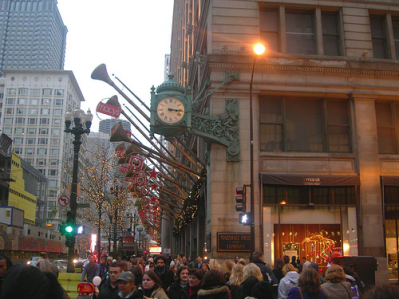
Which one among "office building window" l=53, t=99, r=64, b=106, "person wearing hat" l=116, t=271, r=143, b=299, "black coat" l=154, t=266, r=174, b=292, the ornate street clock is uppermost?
"office building window" l=53, t=99, r=64, b=106

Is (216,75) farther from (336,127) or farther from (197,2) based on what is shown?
(197,2)

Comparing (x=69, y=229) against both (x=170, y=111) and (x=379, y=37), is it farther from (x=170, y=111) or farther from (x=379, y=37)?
(x=379, y=37)

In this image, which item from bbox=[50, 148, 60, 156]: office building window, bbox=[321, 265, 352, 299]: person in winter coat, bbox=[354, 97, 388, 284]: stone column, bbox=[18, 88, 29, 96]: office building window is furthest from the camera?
bbox=[18, 88, 29, 96]: office building window

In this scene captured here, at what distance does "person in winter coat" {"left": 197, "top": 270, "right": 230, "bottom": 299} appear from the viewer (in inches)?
273

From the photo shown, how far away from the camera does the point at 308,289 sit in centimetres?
696

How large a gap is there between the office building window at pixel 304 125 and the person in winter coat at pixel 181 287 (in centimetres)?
1251

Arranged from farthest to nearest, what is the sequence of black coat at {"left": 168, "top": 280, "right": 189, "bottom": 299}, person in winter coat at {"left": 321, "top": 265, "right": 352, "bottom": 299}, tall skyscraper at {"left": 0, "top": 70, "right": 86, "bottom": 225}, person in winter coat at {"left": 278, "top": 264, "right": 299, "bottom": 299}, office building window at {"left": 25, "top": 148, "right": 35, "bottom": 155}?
office building window at {"left": 25, "top": 148, "right": 35, "bottom": 155} → tall skyscraper at {"left": 0, "top": 70, "right": 86, "bottom": 225} → black coat at {"left": 168, "top": 280, "right": 189, "bottom": 299} → person in winter coat at {"left": 278, "top": 264, "right": 299, "bottom": 299} → person in winter coat at {"left": 321, "top": 265, "right": 352, "bottom": 299}

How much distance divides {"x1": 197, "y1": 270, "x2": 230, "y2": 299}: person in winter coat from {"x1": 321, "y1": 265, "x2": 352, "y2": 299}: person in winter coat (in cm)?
167

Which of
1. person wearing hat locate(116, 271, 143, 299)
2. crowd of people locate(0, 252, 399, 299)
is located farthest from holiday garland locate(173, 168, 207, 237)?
person wearing hat locate(116, 271, 143, 299)

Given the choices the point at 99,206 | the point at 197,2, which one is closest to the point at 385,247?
the point at 197,2

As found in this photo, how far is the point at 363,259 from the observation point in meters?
13.8

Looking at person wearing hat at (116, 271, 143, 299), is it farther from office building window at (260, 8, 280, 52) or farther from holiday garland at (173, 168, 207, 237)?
office building window at (260, 8, 280, 52)

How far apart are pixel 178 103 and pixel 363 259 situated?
1044cm

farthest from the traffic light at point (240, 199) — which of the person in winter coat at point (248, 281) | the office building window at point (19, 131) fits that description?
the office building window at point (19, 131)
